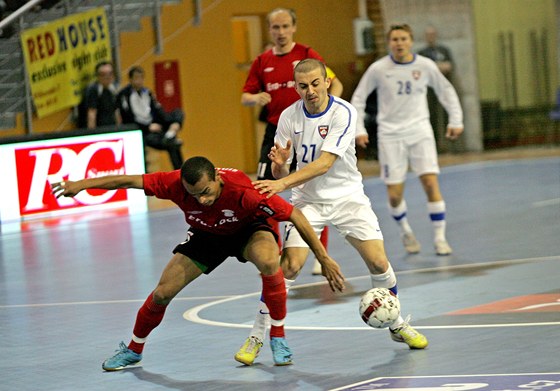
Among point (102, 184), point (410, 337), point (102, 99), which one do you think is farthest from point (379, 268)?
point (102, 99)

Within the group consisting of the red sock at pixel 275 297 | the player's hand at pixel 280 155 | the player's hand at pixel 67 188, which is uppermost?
the player's hand at pixel 280 155

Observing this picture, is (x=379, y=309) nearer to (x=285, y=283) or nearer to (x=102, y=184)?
(x=285, y=283)

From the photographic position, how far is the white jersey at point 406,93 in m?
A: 11.6

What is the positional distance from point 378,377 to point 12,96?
13.9m

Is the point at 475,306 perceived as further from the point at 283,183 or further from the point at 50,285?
the point at 50,285

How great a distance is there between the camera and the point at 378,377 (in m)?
6.47

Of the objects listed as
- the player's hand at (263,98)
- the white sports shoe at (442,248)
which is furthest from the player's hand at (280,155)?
the white sports shoe at (442,248)

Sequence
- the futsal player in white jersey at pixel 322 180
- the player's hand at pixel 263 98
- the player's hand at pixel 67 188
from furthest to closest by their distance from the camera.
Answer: the player's hand at pixel 263 98 → the futsal player in white jersey at pixel 322 180 → the player's hand at pixel 67 188

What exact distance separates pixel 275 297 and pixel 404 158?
4946 mm

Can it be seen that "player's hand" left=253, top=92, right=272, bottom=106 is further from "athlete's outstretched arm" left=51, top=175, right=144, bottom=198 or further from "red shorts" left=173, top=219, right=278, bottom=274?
"athlete's outstretched arm" left=51, top=175, right=144, bottom=198

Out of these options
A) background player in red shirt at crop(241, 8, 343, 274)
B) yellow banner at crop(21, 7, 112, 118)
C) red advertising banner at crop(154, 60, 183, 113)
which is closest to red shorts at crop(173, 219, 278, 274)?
background player in red shirt at crop(241, 8, 343, 274)

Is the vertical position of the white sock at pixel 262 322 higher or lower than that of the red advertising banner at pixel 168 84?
lower

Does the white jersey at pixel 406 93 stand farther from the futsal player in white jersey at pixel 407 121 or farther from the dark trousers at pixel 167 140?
the dark trousers at pixel 167 140

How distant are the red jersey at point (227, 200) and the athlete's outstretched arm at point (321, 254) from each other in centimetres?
7
